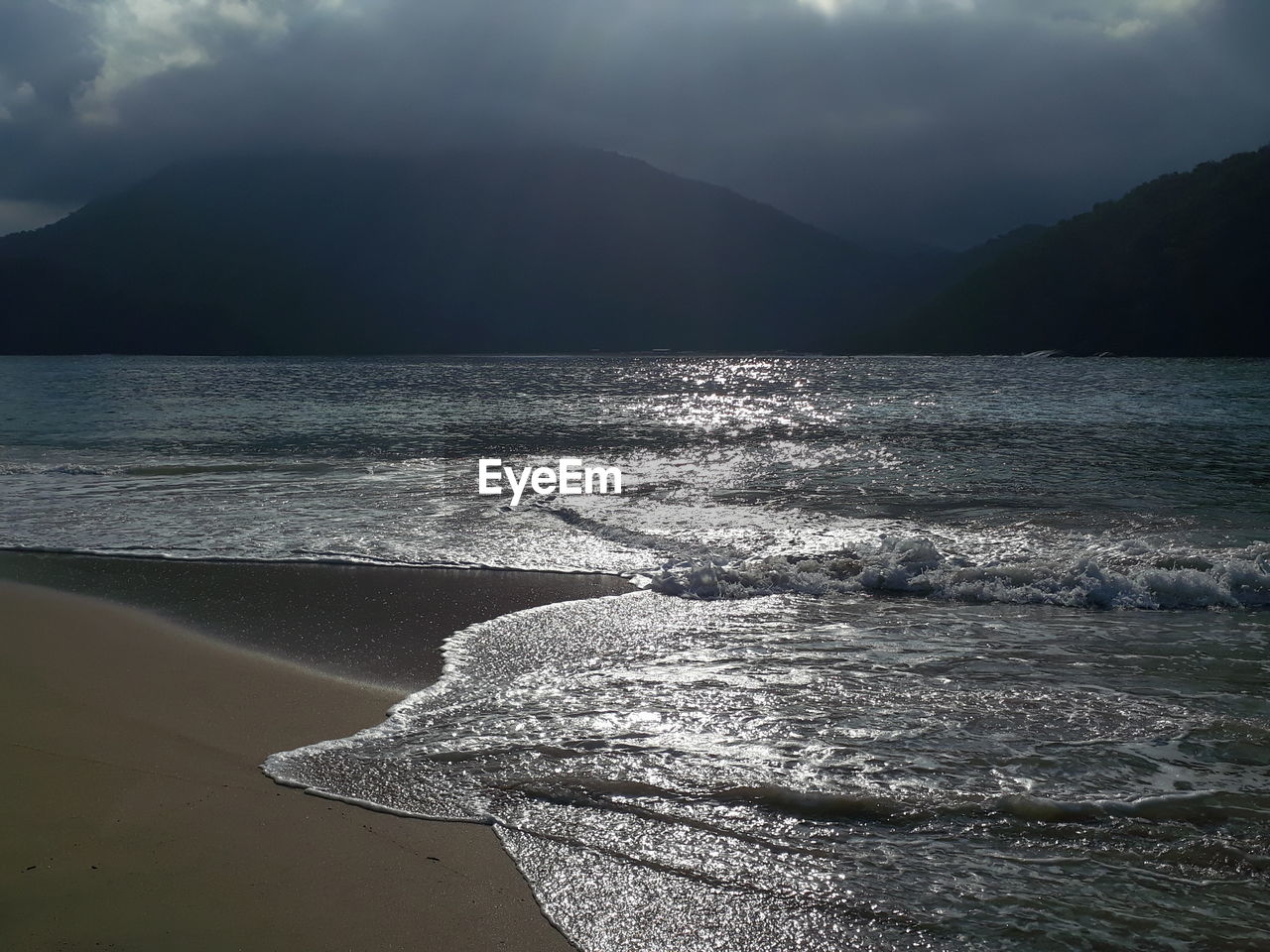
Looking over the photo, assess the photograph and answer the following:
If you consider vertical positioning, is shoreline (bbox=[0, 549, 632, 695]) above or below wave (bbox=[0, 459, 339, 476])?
Result: below

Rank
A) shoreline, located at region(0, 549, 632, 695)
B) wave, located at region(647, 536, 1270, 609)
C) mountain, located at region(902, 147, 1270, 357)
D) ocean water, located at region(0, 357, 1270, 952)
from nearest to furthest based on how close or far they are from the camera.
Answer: ocean water, located at region(0, 357, 1270, 952)
shoreline, located at region(0, 549, 632, 695)
wave, located at region(647, 536, 1270, 609)
mountain, located at region(902, 147, 1270, 357)

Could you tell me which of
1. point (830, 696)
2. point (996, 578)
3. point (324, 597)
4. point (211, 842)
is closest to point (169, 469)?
point (324, 597)

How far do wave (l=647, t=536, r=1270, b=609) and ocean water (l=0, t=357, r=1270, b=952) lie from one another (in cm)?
3

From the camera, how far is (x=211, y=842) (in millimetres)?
3826

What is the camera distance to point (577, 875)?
3.63 metres

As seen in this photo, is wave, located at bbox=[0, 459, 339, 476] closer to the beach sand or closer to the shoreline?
the shoreline

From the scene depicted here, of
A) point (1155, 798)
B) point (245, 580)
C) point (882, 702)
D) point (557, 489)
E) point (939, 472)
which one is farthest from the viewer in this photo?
point (939, 472)

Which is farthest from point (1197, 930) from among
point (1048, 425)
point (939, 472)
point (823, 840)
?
point (1048, 425)

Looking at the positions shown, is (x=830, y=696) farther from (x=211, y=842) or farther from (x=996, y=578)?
(x=996, y=578)

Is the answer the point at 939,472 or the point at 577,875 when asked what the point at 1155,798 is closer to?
the point at 577,875

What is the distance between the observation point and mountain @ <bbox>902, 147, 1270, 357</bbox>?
11862cm

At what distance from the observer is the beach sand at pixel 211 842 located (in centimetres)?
325

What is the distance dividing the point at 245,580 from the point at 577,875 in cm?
657

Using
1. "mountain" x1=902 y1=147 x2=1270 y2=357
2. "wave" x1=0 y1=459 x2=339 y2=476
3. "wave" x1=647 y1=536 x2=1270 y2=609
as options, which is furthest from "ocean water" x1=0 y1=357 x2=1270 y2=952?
"mountain" x1=902 y1=147 x2=1270 y2=357
